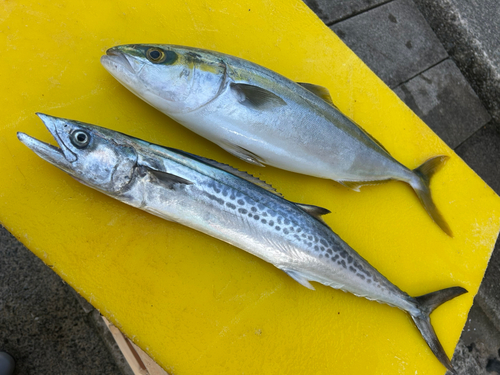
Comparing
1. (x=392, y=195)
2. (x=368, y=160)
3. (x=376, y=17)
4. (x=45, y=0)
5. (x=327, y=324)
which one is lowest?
(x=327, y=324)

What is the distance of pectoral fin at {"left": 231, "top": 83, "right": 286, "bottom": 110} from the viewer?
5.96ft

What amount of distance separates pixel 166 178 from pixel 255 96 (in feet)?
2.24

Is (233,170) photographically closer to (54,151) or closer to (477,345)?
(54,151)

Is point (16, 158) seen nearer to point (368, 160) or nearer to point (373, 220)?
point (368, 160)

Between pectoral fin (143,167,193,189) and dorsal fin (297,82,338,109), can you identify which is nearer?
pectoral fin (143,167,193,189)

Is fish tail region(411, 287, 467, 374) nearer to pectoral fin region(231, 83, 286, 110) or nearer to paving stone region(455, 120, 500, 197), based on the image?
pectoral fin region(231, 83, 286, 110)

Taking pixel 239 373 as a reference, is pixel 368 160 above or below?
above

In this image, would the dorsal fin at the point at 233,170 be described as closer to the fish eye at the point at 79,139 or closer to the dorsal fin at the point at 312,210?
the dorsal fin at the point at 312,210

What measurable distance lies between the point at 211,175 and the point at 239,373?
1182 millimetres

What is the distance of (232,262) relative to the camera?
1.99m

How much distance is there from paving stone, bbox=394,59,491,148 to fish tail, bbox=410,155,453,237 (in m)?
1.27

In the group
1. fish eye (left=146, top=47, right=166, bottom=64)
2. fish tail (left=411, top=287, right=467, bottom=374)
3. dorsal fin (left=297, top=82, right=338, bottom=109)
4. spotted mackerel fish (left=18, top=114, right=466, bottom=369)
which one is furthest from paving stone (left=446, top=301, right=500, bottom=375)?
fish eye (left=146, top=47, right=166, bottom=64)

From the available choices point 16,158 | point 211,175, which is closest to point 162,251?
point 211,175

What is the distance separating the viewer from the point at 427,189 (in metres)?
2.47
